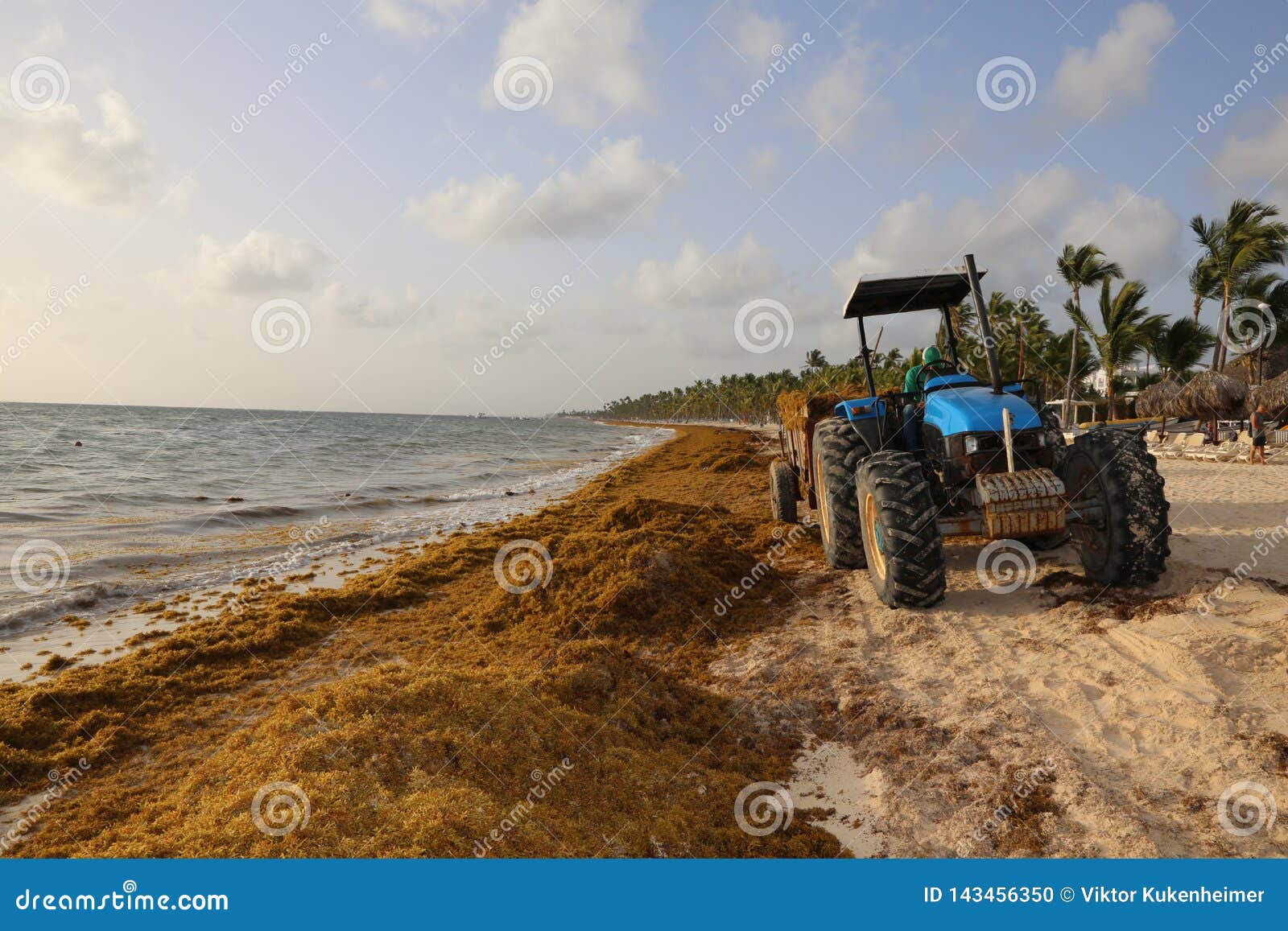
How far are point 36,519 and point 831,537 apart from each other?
651 inches

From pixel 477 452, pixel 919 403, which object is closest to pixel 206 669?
pixel 919 403

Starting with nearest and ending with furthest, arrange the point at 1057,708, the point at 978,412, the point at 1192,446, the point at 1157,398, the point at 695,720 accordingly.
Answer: the point at 1057,708 → the point at 695,720 → the point at 978,412 → the point at 1192,446 → the point at 1157,398

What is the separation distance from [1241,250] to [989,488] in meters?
34.8

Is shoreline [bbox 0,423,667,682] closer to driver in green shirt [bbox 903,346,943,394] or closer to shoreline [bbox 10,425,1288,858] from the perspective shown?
shoreline [bbox 10,425,1288,858]

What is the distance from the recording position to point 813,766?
4023mm

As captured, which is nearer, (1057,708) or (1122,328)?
(1057,708)

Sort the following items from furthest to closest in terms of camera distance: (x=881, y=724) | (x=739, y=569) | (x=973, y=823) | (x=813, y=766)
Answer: (x=739, y=569) < (x=881, y=724) < (x=813, y=766) < (x=973, y=823)

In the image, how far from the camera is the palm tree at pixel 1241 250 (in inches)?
1113

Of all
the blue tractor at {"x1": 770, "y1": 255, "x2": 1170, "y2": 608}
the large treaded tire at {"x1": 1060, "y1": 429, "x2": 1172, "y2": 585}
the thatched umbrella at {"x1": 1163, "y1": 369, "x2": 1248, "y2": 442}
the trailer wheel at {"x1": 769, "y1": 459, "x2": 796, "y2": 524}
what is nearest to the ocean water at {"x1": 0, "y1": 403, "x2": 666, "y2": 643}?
the trailer wheel at {"x1": 769, "y1": 459, "x2": 796, "y2": 524}

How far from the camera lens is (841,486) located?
676 cm

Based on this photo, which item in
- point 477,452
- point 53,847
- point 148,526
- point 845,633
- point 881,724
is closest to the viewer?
point 53,847

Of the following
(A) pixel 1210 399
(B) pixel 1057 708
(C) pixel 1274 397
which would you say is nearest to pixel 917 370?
(B) pixel 1057 708

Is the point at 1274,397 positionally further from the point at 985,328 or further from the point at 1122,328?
the point at 985,328

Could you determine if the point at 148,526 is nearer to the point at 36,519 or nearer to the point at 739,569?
the point at 36,519
